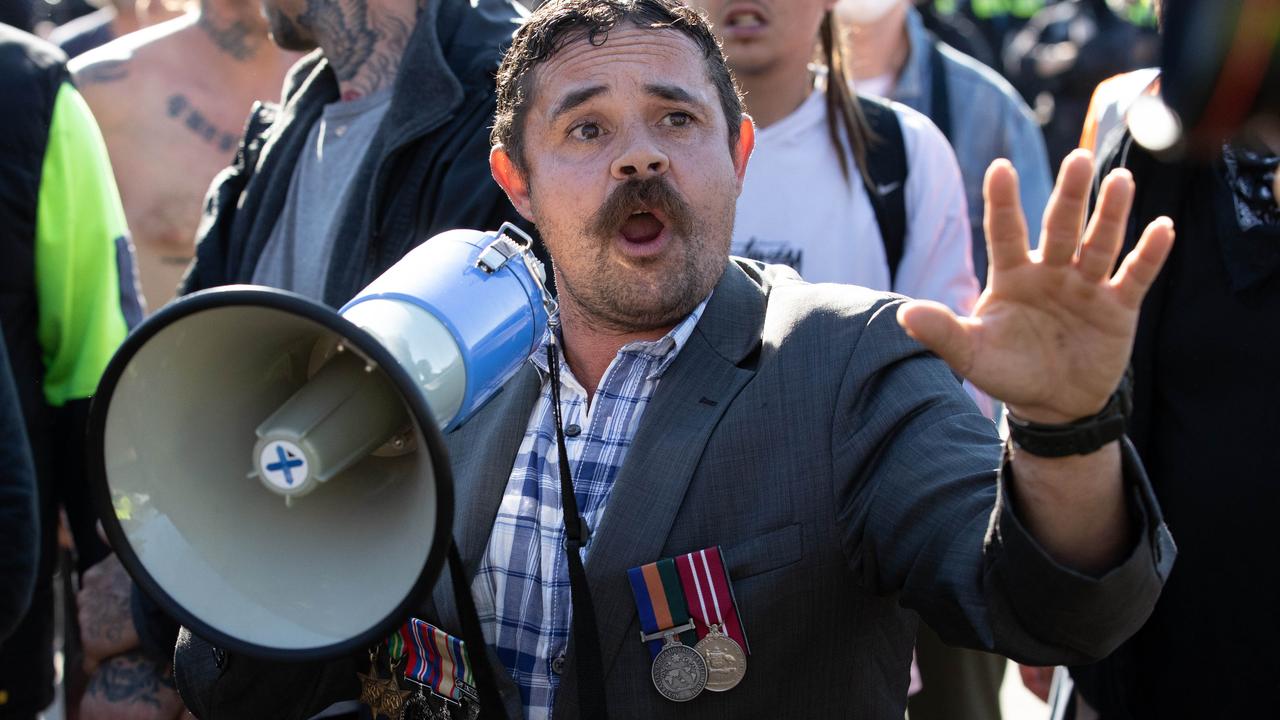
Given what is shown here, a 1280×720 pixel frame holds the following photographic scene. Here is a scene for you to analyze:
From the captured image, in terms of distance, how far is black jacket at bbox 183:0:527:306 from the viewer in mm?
2969

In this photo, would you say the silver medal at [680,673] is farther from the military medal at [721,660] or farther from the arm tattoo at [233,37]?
the arm tattoo at [233,37]

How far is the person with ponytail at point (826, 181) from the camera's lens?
11.0ft

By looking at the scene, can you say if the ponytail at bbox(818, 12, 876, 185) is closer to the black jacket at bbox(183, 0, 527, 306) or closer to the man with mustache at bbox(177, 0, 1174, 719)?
the black jacket at bbox(183, 0, 527, 306)

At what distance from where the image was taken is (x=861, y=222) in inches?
132

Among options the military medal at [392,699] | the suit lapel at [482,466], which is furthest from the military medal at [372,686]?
the suit lapel at [482,466]

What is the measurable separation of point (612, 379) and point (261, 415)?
547mm

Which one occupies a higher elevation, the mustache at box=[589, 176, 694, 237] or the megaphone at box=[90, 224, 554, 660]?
the mustache at box=[589, 176, 694, 237]

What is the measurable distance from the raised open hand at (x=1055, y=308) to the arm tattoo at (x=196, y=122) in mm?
3357

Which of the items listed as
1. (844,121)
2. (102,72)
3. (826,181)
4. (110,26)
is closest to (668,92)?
(826,181)

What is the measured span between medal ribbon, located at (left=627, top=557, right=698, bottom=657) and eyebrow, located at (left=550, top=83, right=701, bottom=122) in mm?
753

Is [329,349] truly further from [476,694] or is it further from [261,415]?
[476,694]

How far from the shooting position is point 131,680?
10.3 feet

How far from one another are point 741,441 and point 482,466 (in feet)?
1.47

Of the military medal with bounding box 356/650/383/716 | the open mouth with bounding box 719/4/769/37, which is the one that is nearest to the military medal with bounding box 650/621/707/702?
the military medal with bounding box 356/650/383/716
